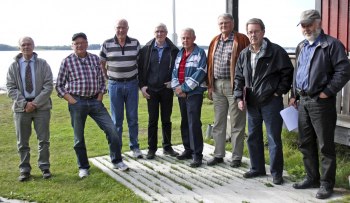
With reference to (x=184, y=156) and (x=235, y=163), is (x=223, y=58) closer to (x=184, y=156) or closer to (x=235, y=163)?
(x=235, y=163)

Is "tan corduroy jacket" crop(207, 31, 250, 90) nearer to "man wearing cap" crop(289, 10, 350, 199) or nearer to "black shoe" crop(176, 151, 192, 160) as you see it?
"man wearing cap" crop(289, 10, 350, 199)

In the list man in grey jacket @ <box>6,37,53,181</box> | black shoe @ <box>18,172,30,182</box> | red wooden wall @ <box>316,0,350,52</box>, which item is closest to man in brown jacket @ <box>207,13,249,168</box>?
man in grey jacket @ <box>6,37,53,181</box>

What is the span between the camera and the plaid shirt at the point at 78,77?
546cm

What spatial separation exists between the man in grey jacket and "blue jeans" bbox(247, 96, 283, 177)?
8.23 feet

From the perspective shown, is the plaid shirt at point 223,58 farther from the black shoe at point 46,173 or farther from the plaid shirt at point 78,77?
the black shoe at point 46,173

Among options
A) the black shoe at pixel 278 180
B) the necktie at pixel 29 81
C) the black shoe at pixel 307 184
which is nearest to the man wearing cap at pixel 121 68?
the necktie at pixel 29 81

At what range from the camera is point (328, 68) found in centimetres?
434

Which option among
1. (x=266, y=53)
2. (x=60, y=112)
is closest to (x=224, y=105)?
(x=266, y=53)

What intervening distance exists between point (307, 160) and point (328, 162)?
31 cm

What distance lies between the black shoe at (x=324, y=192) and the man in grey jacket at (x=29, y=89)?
332cm

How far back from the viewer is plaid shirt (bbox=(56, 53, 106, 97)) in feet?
17.9

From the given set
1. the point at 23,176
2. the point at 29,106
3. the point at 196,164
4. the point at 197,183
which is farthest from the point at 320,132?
the point at 23,176

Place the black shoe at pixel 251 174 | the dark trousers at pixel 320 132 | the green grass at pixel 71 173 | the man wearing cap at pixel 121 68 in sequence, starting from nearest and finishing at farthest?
the dark trousers at pixel 320 132 → the green grass at pixel 71 173 → the black shoe at pixel 251 174 → the man wearing cap at pixel 121 68

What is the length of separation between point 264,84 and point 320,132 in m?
0.83
